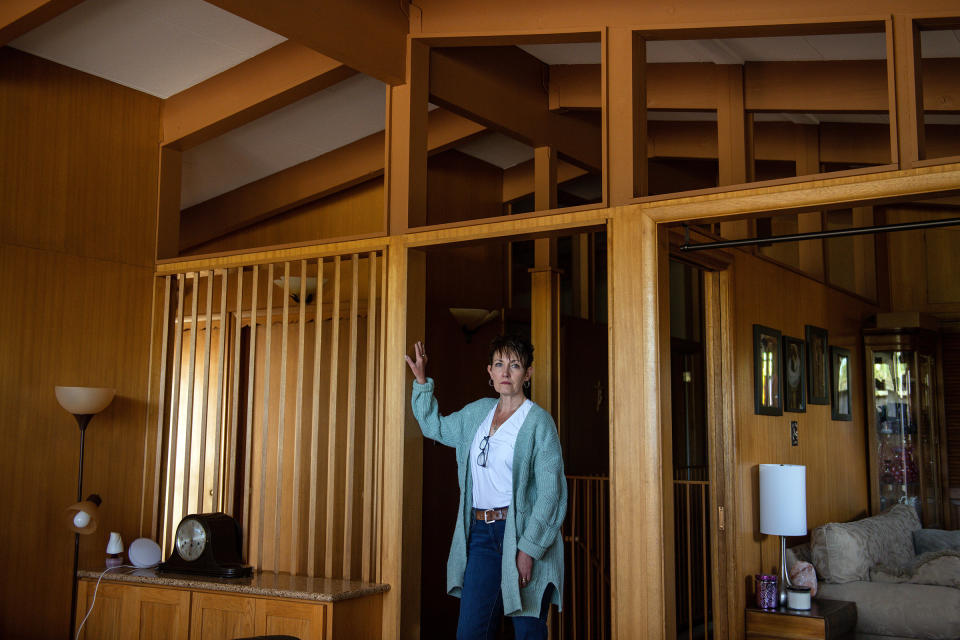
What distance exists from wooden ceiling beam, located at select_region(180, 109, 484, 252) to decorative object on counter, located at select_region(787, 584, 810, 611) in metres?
3.64

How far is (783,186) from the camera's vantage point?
3814 mm

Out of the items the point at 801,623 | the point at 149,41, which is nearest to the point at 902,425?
the point at 801,623

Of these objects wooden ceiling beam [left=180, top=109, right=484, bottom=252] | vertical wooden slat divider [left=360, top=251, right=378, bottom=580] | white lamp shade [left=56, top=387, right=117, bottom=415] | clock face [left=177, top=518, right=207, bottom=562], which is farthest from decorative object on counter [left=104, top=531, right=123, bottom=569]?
wooden ceiling beam [left=180, top=109, right=484, bottom=252]

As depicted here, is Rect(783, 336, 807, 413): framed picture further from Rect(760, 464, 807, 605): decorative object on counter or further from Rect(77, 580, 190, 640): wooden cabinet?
Rect(77, 580, 190, 640): wooden cabinet

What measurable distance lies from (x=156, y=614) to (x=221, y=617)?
43cm

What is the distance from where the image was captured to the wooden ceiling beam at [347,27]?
4340 millimetres

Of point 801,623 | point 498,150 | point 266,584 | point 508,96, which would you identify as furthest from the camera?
point 498,150

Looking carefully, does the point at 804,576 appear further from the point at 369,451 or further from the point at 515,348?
the point at 515,348

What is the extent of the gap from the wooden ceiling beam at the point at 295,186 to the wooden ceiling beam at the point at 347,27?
6.09 feet

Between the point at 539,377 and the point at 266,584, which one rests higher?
the point at 539,377

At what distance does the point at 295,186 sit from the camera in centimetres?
698

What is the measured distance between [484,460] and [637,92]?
1.77m

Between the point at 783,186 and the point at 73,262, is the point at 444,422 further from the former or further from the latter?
the point at 73,262

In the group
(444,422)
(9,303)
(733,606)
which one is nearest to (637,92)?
(444,422)
